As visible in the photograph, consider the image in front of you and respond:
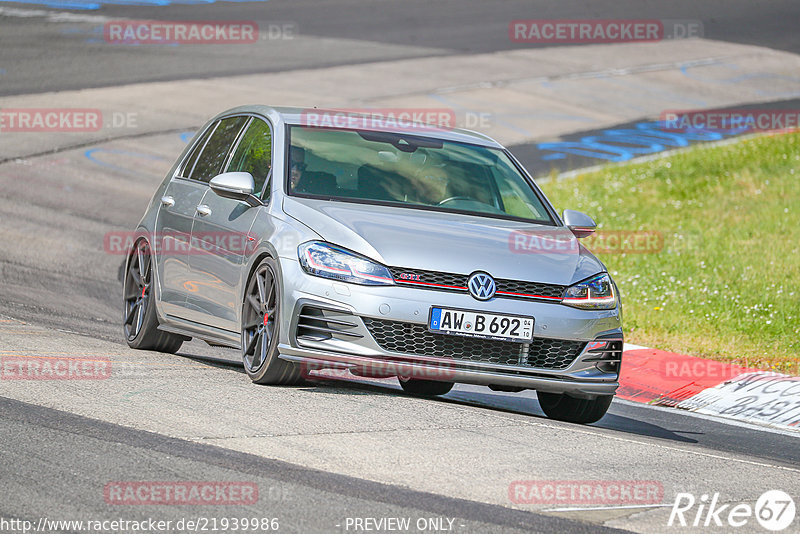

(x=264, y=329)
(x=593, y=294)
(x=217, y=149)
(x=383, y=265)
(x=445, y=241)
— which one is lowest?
(x=264, y=329)

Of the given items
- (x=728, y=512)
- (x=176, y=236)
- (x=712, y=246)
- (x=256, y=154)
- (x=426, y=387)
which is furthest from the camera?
(x=712, y=246)

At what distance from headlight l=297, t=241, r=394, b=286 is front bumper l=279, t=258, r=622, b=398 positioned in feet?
0.14

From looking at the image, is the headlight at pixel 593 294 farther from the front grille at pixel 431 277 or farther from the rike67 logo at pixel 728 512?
the rike67 logo at pixel 728 512

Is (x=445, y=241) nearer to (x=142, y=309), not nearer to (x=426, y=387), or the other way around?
(x=426, y=387)

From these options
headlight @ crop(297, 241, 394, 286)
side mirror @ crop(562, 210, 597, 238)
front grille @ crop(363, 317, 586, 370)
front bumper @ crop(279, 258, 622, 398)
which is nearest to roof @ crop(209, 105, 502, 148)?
side mirror @ crop(562, 210, 597, 238)

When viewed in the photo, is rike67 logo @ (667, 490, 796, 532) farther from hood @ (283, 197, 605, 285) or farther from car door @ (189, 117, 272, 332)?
car door @ (189, 117, 272, 332)

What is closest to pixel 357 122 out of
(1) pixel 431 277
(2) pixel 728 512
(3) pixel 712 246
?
(1) pixel 431 277

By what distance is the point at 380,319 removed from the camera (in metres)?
7.26

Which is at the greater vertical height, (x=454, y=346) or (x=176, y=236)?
(x=176, y=236)

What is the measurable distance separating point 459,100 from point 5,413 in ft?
64.4

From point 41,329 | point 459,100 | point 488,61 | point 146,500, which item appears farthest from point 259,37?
point 146,500

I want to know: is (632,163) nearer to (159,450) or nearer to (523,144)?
(523,144)

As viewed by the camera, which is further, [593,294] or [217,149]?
[217,149]

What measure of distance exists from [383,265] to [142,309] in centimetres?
295
